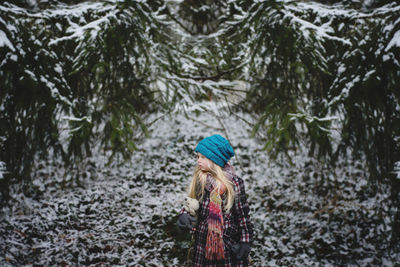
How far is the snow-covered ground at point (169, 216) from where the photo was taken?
4710 mm

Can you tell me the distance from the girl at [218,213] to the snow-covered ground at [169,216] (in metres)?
2.53

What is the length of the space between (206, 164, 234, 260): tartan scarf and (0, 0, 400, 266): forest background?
1.97 m

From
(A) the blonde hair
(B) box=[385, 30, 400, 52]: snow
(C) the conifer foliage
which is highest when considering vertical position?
(B) box=[385, 30, 400, 52]: snow

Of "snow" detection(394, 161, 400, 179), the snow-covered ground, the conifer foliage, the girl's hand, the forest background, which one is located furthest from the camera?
the snow-covered ground

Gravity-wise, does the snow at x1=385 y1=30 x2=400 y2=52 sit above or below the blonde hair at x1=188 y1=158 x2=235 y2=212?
above

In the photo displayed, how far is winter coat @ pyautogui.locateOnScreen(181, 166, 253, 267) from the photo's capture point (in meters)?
2.38

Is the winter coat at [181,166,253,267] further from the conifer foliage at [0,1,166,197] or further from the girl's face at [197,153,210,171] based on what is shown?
the conifer foliage at [0,1,166,197]

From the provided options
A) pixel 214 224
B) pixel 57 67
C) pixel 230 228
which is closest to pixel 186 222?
pixel 214 224

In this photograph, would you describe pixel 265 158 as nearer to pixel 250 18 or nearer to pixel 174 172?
pixel 174 172

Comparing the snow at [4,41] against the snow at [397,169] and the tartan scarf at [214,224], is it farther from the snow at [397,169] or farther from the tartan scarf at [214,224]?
the snow at [397,169]

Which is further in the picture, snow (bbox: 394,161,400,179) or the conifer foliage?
snow (bbox: 394,161,400,179)

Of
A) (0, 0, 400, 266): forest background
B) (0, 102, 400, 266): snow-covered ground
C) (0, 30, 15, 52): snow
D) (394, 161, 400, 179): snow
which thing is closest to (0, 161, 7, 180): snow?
(0, 0, 400, 266): forest background

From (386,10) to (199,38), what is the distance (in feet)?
10.7

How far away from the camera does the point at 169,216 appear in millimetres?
5691
